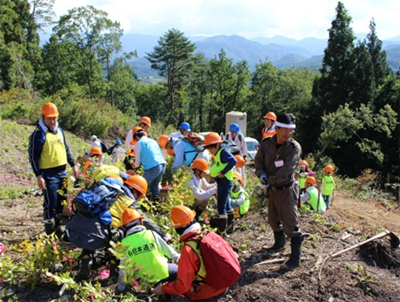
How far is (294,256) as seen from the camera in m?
4.34

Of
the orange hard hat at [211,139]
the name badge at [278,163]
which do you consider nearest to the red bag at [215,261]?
the name badge at [278,163]

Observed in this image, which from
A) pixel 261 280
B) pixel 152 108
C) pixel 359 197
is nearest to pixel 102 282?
pixel 261 280

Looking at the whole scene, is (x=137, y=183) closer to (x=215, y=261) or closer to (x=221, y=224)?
(x=215, y=261)

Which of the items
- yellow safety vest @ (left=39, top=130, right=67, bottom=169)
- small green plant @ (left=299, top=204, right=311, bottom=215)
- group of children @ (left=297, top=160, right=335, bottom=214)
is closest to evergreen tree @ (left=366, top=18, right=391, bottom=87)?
group of children @ (left=297, top=160, right=335, bottom=214)

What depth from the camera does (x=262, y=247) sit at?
5.02 m

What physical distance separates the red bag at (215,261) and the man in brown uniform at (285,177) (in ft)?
3.80

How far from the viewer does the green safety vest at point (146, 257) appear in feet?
11.6

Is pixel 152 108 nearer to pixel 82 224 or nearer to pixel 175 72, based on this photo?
pixel 175 72

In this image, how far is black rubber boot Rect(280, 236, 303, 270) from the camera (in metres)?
4.30

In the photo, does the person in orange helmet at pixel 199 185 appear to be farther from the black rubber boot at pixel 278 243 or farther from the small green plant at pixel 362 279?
the small green plant at pixel 362 279

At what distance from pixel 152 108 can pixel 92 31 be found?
20766mm

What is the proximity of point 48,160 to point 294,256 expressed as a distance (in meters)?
3.55

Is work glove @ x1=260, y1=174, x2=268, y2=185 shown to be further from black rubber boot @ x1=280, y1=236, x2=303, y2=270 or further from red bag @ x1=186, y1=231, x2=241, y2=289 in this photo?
red bag @ x1=186, y1=231, x2=241, y2=289

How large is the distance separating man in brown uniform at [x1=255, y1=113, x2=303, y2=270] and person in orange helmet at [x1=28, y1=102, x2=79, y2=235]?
2879 millimetres
